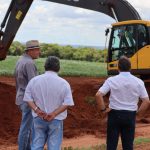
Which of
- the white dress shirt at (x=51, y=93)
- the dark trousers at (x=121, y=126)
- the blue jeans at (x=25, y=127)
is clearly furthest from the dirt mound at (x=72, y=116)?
the white dress shirt at (x=51, y=93)

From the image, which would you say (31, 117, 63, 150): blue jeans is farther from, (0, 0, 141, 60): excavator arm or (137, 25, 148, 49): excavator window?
(137, 25, 148, 49): excavator window

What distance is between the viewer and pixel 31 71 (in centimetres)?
955

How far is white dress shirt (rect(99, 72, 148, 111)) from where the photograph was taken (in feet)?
27.1

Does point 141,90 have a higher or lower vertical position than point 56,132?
higher

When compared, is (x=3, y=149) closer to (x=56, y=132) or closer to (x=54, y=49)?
(x=56, y=132)

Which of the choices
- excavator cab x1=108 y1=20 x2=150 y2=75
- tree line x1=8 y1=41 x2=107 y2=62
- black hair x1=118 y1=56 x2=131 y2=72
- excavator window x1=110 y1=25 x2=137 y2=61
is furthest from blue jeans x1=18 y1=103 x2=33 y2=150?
tree line x1=8 y1=41 x2=107 y2=62

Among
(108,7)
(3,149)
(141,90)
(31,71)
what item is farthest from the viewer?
(108,7)

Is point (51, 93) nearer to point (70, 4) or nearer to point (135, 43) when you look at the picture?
point (135, 43)

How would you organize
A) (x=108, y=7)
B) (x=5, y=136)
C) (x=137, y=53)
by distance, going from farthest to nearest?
(x=108, y=7)
(x=137, y=53)
(x=5, y=136)

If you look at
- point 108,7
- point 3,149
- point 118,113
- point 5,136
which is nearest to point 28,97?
point 118,113

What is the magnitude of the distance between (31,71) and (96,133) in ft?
17.9

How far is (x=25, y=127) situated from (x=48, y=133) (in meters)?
1.85

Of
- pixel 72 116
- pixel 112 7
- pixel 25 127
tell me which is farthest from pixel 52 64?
pixel 112 7

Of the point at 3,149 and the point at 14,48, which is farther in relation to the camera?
the point at 14,48
